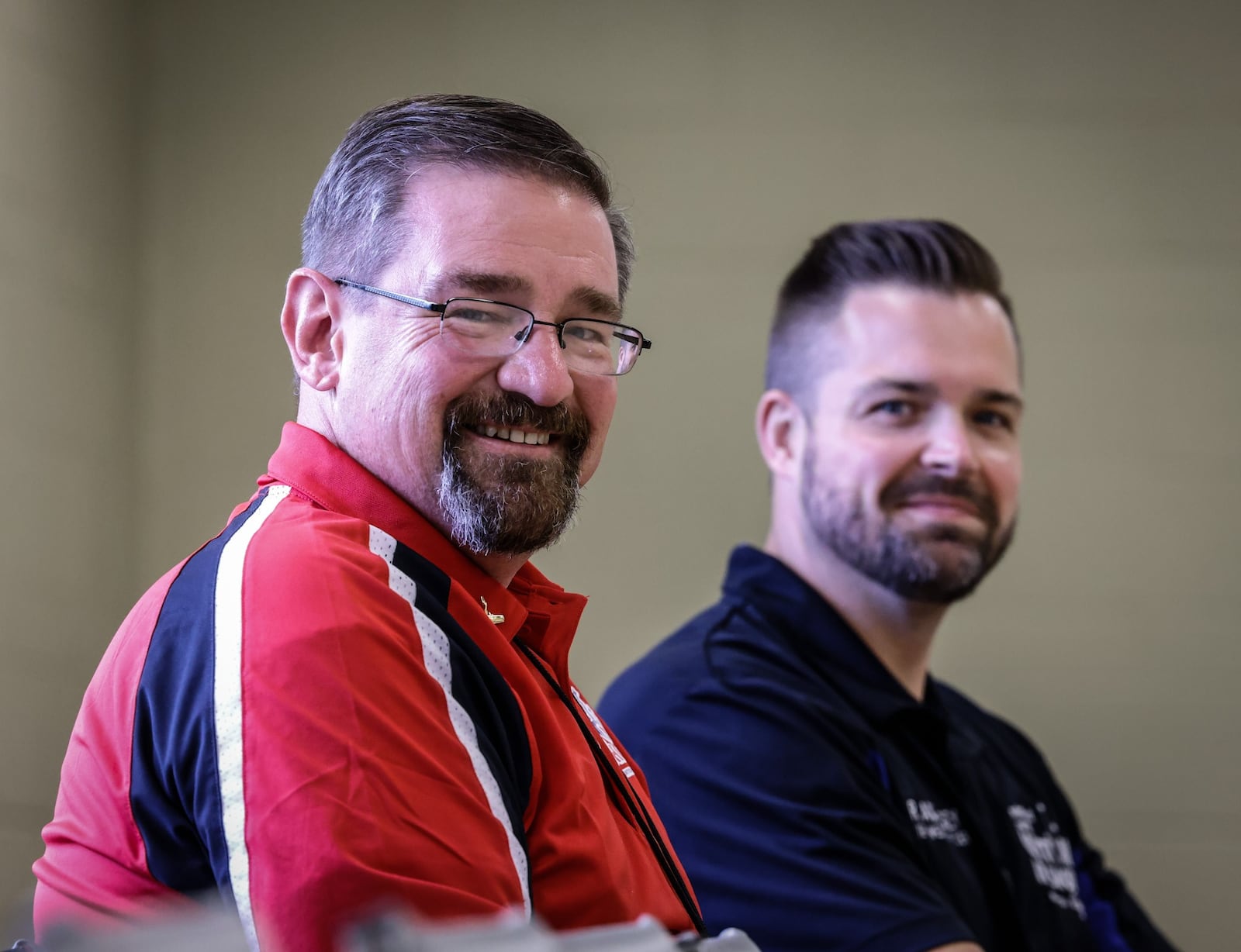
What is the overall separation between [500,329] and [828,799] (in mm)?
823

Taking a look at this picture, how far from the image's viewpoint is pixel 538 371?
3.59ft

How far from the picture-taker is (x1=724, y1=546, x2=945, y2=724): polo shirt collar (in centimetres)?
185

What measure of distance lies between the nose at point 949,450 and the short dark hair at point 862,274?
222 millimetres

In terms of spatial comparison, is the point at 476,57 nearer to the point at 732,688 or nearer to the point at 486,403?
the point at 732,688

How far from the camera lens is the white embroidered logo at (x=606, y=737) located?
3.93ft

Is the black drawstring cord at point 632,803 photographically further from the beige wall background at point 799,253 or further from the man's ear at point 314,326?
the beige wall background at point 799,253

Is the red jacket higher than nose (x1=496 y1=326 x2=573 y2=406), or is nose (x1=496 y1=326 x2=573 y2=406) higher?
nose (x1=496 y1=326 x2=573 y2=406)

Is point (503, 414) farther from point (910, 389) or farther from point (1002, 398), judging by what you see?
point (1002, 398)

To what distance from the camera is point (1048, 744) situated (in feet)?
8.32

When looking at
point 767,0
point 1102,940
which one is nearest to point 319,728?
point 1102,940


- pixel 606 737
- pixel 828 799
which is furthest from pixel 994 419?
pixel 606 737

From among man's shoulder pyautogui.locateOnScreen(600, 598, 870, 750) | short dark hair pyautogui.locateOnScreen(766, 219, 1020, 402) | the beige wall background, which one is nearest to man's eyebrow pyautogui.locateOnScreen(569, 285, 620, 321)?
man's shoulder pyautogui.locateOnScreen(600, 598, 870, 750)

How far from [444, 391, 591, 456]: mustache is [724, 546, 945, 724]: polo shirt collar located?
855 millimetres

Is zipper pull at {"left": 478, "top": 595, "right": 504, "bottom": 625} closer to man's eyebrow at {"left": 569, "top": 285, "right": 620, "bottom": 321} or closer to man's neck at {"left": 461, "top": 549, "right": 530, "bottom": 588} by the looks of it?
man's neck at {"left": 461, "top": 549, "right": 530, "bottom": 588}
